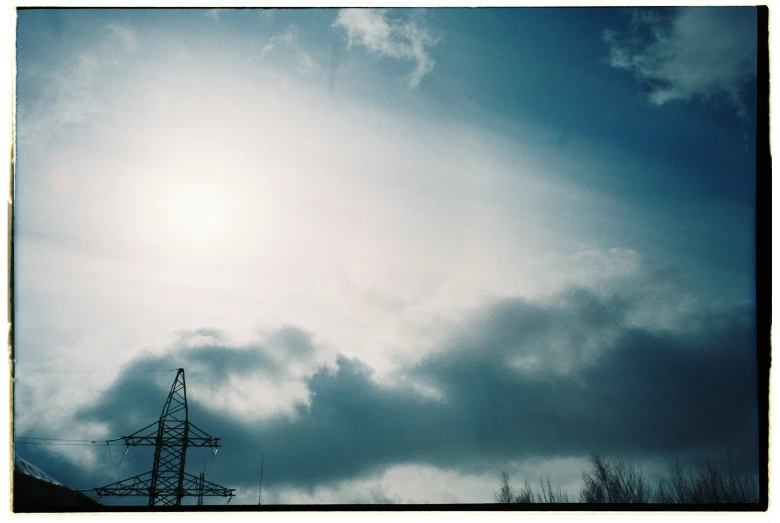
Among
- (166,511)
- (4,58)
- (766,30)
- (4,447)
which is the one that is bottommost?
(166,511)

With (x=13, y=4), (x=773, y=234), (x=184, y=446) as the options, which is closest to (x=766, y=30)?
(x=773, y=234)

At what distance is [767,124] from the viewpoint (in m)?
8.41

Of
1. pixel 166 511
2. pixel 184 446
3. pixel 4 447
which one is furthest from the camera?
pixel 184 446

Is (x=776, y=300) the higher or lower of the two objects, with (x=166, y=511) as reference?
higher

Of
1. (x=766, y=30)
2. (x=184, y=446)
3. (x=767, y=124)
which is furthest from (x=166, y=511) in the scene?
(x=184, y=446)

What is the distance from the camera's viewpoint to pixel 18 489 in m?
8.70

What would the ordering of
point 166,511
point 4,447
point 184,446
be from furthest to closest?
point 184,446, point 166,511, point 4,447

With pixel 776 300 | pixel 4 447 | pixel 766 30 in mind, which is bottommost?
pixel 4 447

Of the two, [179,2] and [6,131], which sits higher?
[179,2]

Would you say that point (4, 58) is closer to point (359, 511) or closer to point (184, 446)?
point (359, 511)

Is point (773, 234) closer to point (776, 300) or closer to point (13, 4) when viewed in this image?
point (776, 300)

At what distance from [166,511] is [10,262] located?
4.68m

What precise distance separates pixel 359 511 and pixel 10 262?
22.4ft

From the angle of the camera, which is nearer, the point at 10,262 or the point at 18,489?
the point at 10,262
